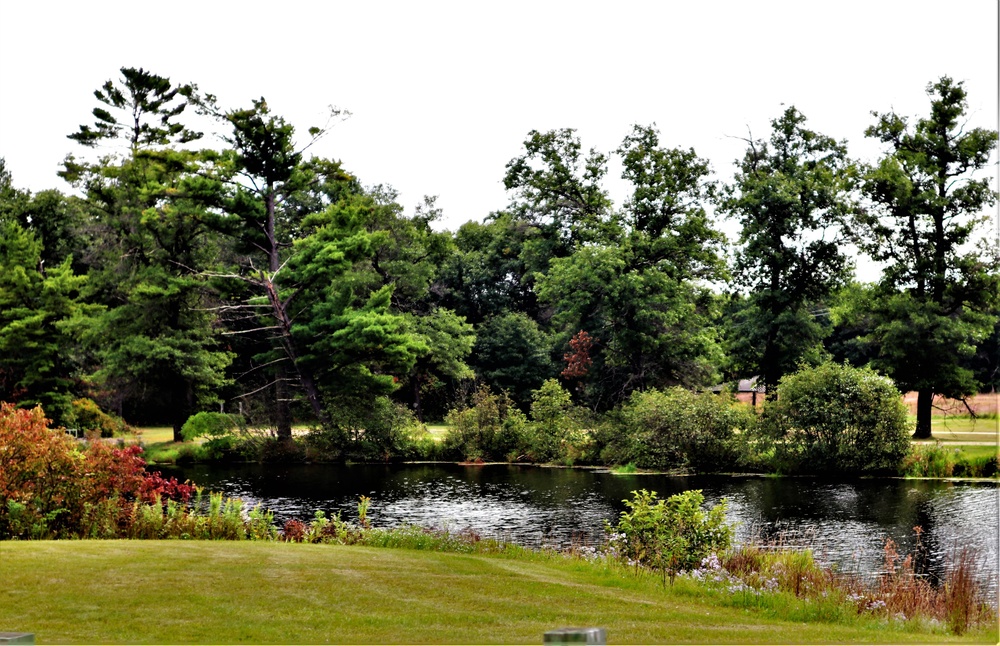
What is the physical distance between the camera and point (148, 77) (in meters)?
36.0

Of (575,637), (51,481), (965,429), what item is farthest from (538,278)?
(575,637)

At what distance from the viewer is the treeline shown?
3192cm

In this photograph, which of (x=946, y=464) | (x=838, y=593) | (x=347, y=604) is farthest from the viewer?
(x=946, y=464)

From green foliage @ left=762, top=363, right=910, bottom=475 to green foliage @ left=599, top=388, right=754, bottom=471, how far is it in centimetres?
129

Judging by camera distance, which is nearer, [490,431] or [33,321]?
[490,431]

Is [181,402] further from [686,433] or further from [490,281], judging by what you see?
[686,433]

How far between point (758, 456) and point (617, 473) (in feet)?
13.6

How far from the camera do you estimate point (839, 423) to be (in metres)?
27.1

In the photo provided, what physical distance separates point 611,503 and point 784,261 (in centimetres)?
1605

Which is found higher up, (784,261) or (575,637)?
(784,261)

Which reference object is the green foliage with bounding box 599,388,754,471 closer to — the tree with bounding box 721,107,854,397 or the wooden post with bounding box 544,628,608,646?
the tree with bounding box 721,107,854,397

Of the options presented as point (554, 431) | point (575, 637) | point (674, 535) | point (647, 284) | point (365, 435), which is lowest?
point (674, 535)

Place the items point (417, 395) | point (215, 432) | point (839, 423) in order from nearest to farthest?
point (839, 423) → point (215, 432) → point (417, 395)

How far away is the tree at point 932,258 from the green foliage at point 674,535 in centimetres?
2058
